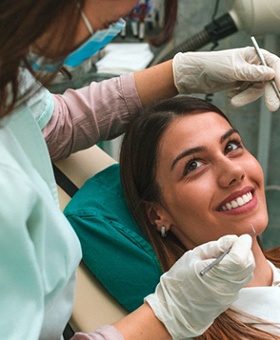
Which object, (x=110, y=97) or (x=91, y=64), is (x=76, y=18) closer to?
(x=110, y=97)

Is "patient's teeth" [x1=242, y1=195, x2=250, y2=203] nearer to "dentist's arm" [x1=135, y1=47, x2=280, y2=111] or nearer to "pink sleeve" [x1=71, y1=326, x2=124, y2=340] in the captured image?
"dentist's arm" [x1=135, y1=47, x2=280, y2=111]

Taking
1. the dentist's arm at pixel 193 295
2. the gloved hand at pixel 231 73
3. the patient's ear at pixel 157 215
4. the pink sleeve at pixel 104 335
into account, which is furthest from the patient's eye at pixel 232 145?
the pink sleeve at pixel 104 335

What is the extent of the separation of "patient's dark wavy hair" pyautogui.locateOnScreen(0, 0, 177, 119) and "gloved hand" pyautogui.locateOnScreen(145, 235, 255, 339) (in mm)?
525

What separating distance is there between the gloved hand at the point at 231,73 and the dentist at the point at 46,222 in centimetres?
1

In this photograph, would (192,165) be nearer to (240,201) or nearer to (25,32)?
A: (240,201)

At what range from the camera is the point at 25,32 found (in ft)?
2.09

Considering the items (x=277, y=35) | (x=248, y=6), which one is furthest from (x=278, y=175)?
(x=248, y=6)

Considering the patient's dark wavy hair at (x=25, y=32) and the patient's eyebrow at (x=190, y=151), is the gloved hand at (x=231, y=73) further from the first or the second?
the patient's dark wavy hair at (x=25, y=32)

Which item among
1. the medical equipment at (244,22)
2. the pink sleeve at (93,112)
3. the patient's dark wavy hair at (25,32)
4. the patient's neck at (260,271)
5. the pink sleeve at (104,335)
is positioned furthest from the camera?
the medical equipment at (244,22)

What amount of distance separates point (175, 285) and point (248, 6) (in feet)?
4.13

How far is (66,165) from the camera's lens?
62.6 inches

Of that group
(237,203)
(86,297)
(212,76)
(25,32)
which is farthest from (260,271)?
(25,32)

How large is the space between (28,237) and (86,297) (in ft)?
2.06

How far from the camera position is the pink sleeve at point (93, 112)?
1.48m
